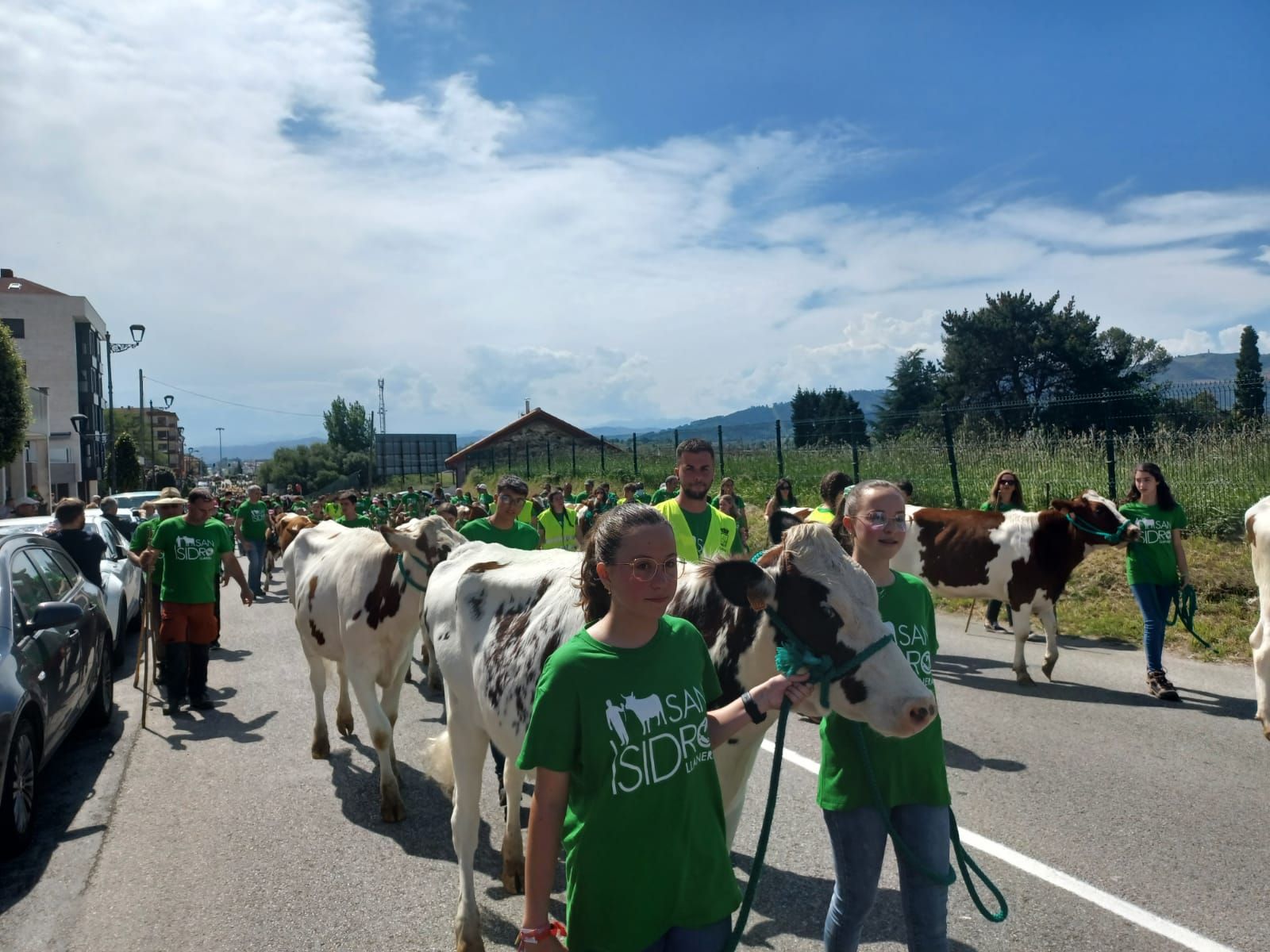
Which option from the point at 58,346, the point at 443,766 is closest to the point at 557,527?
the point at 443,766

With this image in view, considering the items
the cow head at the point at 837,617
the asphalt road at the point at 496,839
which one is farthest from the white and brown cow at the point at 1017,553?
the cow head at the point at 837,617

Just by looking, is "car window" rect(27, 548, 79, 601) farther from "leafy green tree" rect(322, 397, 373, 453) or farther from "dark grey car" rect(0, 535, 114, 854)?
"leafy green tree" rect(322, 397, 373, 453)

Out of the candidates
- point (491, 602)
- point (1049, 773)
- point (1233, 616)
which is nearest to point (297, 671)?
point (491, 602)

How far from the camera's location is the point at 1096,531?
341 inches

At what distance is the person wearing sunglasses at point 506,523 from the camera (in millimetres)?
6410

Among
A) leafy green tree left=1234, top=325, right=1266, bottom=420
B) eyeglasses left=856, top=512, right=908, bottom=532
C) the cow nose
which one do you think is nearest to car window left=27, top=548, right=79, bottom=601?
eyeglasses left=856, top=512, right=908, bottom=532

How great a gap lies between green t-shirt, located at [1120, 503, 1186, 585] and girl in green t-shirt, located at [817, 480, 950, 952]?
19.1 feet

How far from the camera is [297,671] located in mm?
9711

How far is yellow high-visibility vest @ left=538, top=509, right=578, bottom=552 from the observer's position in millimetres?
10914

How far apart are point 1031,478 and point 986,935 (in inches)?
520

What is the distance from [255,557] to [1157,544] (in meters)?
13.4

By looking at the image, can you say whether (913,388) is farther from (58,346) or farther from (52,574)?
(58,346)

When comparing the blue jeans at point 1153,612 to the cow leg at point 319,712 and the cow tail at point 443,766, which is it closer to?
the cow tail at point 443,766

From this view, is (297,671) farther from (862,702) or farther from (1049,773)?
(862,702)
